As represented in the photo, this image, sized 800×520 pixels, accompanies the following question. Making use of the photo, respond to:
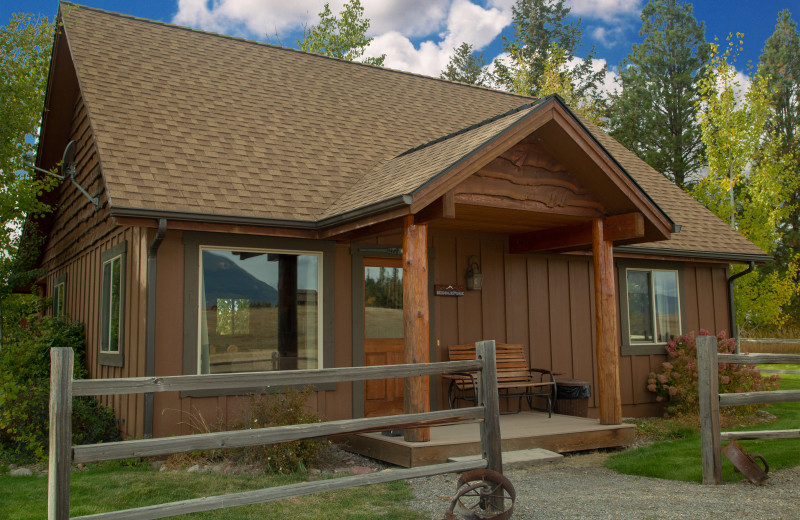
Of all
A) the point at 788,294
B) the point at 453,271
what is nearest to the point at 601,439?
the point at 453,271

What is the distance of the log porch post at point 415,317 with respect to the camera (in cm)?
665

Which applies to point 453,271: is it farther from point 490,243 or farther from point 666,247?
point 666,247

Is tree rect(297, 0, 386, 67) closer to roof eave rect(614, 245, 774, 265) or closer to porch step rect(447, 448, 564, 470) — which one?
roof eave rect(614, 245, 774, 265)

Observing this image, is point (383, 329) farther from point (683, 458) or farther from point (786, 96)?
point (786, 96)

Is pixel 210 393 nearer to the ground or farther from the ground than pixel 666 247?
nearer to the ground

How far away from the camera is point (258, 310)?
26.1 ft

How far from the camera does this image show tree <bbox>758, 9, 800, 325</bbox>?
33750 mm

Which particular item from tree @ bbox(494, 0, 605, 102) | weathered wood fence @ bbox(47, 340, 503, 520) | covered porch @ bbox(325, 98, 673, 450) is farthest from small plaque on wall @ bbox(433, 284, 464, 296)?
tree @ bbox(494, 0, 605, 102)

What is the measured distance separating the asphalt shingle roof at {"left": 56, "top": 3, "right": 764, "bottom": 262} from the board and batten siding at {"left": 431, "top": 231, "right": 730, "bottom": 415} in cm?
152

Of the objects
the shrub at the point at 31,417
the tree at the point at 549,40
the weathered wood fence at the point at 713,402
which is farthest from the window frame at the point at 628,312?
the tree at the point at 549,40

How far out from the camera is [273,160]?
8.98 metres

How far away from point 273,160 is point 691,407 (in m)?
6.78

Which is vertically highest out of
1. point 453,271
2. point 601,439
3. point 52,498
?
point 453,271

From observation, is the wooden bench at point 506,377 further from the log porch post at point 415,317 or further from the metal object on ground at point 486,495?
the metal object on ground at point 486,495
